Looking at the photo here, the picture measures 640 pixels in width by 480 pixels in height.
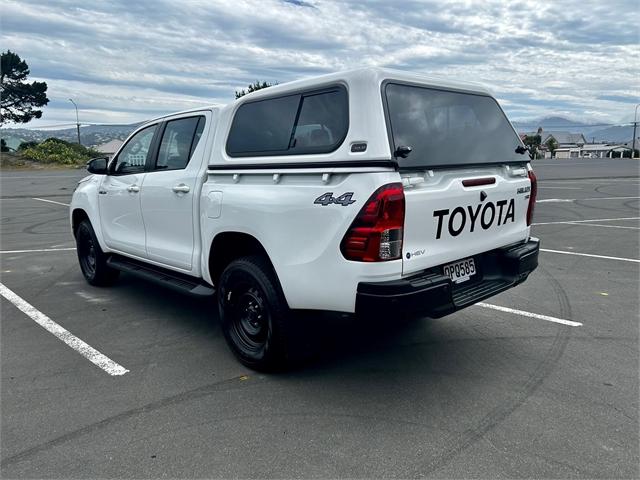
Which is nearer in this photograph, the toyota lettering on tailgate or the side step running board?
the toyota lettering on tailgate

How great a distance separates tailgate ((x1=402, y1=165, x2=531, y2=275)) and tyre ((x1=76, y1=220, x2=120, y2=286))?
13.8 ft

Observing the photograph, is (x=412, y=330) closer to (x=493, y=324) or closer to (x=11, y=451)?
(x=493, y=324)

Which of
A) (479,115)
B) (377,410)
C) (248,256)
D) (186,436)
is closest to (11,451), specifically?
(186,436)

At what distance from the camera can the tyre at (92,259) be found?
6.13m

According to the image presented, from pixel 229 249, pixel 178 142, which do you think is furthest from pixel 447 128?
pixel 178 142

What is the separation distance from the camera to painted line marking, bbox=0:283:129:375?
399 cm

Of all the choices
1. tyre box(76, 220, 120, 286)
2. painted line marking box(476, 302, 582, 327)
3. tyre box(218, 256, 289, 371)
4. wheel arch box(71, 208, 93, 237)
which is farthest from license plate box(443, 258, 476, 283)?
wheel arch box(71, 208, 93, 237)

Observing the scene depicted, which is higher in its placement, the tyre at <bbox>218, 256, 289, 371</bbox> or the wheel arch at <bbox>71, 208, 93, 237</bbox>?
the wheel arch at <bbox>71, 208, 93, 237</bbox>

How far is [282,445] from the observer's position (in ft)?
9.53

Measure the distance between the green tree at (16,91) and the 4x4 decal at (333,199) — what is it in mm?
54809

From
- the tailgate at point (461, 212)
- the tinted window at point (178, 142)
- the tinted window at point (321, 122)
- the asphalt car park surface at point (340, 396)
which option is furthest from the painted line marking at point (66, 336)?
the tailgate at point (461, 212)

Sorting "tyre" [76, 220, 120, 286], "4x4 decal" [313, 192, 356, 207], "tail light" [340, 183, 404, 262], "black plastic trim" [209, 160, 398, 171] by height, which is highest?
"black plastic trim" [209, 160, 398, 171]

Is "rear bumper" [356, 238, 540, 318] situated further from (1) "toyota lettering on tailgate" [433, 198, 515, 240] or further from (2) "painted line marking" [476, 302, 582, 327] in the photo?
(2) "painted line marking" [476, 302, 582, 327]

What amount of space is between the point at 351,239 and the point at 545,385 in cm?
175
